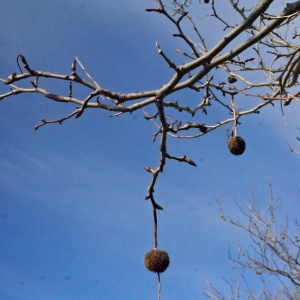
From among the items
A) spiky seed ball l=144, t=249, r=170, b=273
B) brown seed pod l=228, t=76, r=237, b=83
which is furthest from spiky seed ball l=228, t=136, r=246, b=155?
brown seed pod l=228, t=76, r=237, b=83

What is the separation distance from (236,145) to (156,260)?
1.45 meters

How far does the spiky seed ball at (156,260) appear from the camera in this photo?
1.85 metres

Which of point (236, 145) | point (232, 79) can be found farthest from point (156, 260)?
point (232, 79)

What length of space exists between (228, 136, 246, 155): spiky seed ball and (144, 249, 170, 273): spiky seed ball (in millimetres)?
1350

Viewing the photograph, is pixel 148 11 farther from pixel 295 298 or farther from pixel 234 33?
pixel 295 298

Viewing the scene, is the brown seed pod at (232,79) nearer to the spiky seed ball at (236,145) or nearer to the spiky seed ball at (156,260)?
the spiky seed ball at (236,145)

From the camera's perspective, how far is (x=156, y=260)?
185 cm

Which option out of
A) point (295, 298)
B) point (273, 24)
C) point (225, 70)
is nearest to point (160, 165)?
point (273, 24)

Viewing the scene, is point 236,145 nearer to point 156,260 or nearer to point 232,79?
point 156,260

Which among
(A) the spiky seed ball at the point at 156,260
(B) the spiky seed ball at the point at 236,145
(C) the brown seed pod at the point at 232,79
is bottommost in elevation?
(A) the spiky seed ball at the point at 156,260

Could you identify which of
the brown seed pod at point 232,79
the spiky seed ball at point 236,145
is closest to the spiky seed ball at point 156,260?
the spiky seed ball at point 236,145

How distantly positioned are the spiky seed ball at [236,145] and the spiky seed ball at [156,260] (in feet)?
4.43

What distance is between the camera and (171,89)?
177 cm

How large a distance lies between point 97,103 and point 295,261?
836 centimetres
